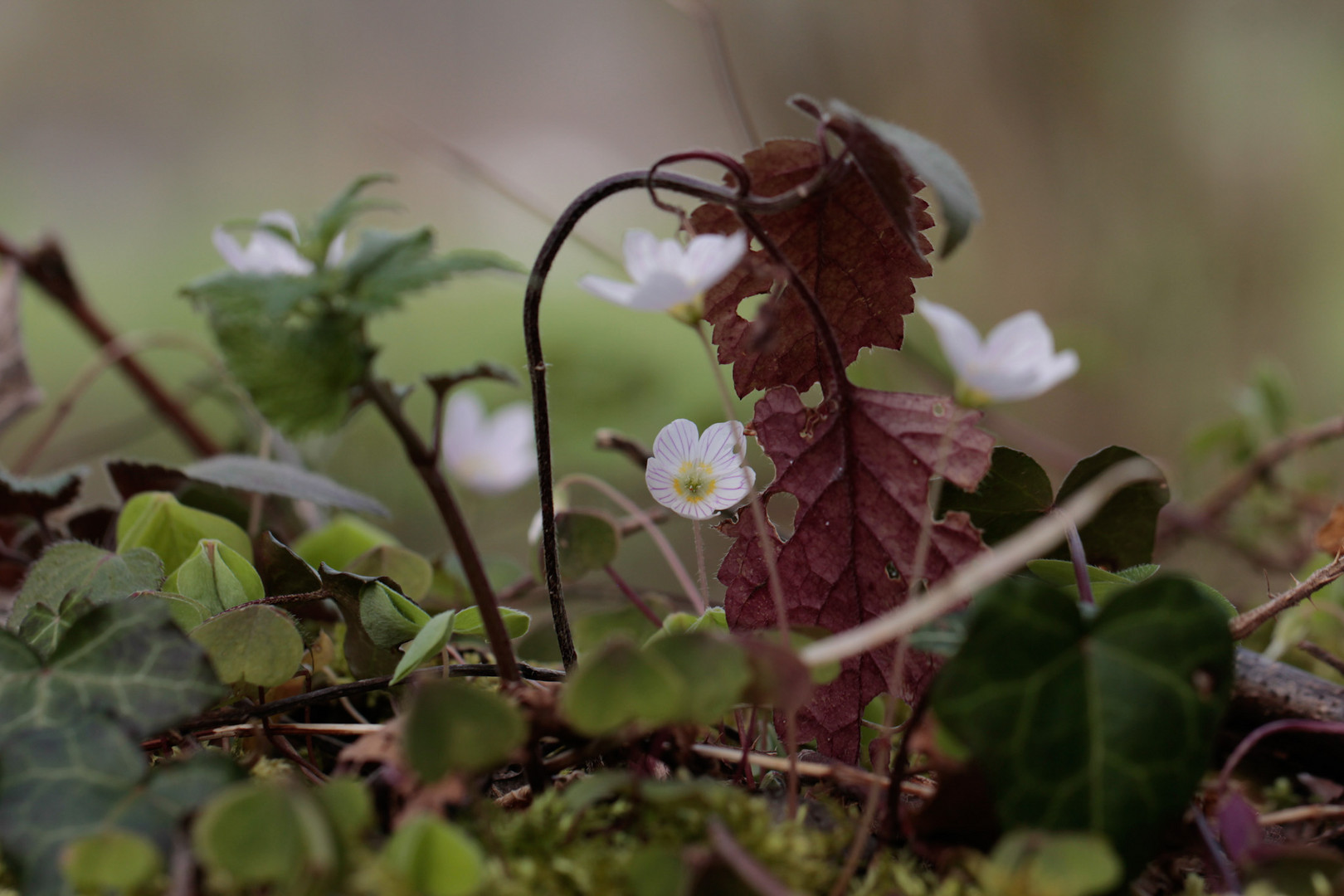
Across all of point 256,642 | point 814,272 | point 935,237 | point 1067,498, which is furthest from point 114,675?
point 935,237

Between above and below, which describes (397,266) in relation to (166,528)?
above

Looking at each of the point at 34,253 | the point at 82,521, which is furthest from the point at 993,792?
the point at 34,253

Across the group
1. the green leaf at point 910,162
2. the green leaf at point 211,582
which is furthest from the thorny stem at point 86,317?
the green leaf at point 910,162

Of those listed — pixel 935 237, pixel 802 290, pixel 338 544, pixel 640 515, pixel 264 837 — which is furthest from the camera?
pixel 935 237

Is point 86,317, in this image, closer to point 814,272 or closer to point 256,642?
point 256,642

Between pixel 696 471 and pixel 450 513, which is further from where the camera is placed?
pixel 696 471
